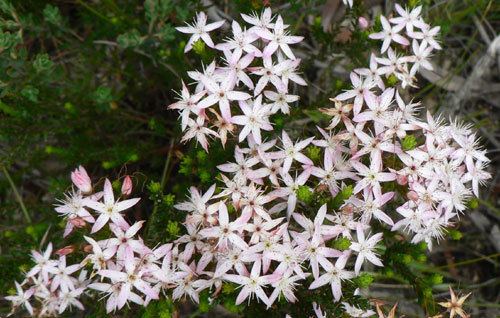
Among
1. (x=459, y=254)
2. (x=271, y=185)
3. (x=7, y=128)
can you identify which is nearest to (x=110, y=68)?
(x=7, y=128)

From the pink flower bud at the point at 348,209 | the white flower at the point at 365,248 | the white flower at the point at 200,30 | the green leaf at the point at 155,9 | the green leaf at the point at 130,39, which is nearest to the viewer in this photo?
the pink flower bud at the point at 348,209

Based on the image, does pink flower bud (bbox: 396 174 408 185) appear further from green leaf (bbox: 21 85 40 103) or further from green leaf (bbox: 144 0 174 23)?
green leaf (bbox: 21 85 40 103)

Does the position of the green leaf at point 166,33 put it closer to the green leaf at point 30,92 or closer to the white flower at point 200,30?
the white flower at point 200,30

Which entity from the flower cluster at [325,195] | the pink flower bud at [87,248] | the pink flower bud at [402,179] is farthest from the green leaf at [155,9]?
the pink flower bud at [402,179]

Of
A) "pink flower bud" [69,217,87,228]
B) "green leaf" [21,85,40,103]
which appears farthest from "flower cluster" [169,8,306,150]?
"green leaf" [21,85,40,103]

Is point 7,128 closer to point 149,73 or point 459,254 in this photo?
point 149,73

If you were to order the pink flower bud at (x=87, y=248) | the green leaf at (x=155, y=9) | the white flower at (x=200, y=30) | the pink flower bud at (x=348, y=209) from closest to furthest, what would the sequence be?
the pink flower bud at (x=87, y=248), the pink flower bud at (x=348, y=209), the white flower at (x=200, y=30), the green leaf at (x=155, y=9)

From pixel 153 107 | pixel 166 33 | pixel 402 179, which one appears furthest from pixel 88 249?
pixel 153 107
